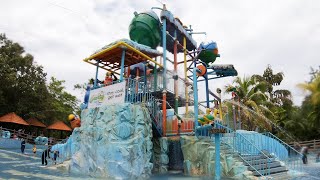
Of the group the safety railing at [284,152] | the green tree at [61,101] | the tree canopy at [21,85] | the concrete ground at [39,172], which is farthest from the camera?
the green tree at [61,101]

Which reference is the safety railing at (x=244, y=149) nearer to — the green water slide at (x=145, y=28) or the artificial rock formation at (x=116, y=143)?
the artificial rock formation at (x=116, y=143)

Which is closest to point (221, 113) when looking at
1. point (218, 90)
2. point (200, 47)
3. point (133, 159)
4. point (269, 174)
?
point (218, 90)


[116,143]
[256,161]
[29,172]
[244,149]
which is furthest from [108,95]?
[256,161]

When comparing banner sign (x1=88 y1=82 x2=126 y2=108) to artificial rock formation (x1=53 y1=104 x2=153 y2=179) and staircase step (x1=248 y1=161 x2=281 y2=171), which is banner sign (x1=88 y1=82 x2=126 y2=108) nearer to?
artificial rock formation (x1=53 y1=104 x2=153 y2=179)

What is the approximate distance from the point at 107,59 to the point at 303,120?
22.2 meters

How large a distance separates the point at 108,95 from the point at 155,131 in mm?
3196

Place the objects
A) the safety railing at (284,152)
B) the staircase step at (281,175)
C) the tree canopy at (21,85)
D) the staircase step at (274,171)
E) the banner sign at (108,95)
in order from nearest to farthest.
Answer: the staircase step at (274,171) < the staircase step at (281,175) < the banner sign at (108,95) < the safety railing at (284,152) < the tree canopy at (21,85)

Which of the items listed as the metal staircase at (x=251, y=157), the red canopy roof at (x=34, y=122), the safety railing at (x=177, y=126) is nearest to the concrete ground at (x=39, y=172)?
the metal staircase at (x=251, y=157)

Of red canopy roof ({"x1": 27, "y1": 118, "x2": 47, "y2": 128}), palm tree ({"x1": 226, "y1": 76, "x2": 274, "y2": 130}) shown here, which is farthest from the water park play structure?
red canopy roof ({"x1": 27, "y1": 118, "x2": 47, "y2": 128})

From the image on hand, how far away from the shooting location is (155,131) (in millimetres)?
14117

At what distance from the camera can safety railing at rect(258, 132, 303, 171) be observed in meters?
13.7

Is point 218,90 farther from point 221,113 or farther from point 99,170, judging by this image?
point 99,170

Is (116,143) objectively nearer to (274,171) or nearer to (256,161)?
(256,161)

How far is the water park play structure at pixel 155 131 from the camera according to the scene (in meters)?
11.3
